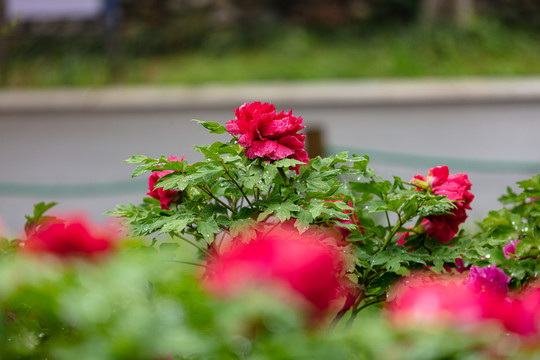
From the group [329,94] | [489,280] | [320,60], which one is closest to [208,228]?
[489,280]

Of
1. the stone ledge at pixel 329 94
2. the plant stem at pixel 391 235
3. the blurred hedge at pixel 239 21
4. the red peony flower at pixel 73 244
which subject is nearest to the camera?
the red peony flower at pixel 73 244

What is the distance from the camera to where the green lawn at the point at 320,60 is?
212 inches

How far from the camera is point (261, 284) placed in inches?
15.9

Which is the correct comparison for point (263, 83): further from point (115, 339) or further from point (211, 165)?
point (115, 339)

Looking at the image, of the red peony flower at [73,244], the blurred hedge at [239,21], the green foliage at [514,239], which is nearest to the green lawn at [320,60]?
the blurred hedge at [239,21]

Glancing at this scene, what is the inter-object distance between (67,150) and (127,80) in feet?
2.61

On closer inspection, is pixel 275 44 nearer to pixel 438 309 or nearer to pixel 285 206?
pixel 285 206

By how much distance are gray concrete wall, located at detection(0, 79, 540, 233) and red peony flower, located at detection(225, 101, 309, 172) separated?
12.6ft

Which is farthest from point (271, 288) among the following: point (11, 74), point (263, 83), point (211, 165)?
point (11, 74)

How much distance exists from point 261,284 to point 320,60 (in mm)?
5305

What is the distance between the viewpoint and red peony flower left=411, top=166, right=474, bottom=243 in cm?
96

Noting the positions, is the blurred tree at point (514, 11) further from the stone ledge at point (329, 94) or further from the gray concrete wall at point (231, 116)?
the gray concrete wall at point (231, 116)

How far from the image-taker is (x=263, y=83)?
202 inches

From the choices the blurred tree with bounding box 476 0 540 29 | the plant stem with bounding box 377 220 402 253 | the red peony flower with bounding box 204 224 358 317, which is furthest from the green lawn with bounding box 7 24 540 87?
the red peony flower with bounding box 204 224 358 317
